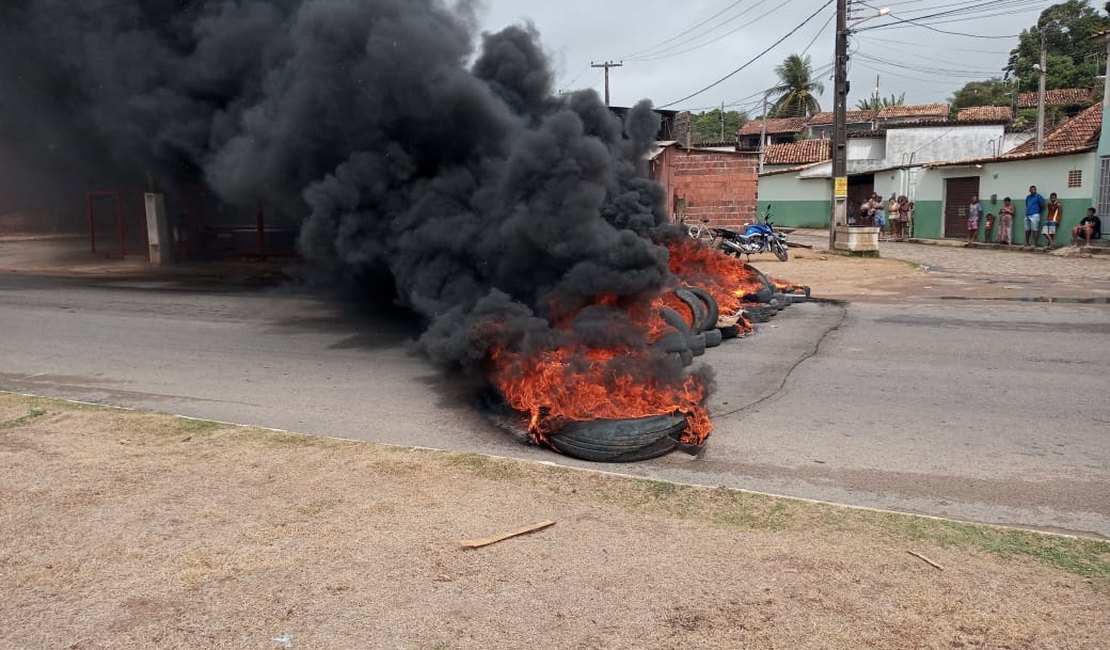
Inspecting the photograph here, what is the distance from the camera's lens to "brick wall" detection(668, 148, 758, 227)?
65.9 ft

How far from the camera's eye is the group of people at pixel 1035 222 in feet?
66.6

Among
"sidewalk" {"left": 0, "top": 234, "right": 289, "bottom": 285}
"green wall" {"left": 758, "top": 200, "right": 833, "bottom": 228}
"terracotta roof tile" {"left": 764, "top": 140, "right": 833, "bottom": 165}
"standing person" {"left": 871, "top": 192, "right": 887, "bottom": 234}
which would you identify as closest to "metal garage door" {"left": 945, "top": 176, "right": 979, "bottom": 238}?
"standing person" {"left": 871, "top": 192, "right": 887, "bottom": 234}

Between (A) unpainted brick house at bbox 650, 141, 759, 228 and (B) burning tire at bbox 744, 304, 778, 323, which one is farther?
(A) unpainted brick house at bbox 650, 141, 759, 228

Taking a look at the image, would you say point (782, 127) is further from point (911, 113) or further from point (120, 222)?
point (120, 222)

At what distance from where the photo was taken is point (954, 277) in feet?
51.8

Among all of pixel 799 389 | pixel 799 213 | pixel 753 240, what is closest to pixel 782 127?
pixel 799 213

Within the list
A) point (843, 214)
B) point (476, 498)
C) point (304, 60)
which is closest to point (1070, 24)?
point (843, 214)

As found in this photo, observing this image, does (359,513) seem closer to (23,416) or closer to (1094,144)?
(23,416)

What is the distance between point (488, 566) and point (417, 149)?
6.08 metres

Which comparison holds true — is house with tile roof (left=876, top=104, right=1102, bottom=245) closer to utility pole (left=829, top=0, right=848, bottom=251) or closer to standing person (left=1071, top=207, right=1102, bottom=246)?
standing person (left=1071, top=207, right=1102, bottom=246)

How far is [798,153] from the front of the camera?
43344 millimetres

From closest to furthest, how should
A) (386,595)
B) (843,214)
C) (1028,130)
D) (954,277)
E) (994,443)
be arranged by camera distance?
(386,595) < (994,443) < (954,277) < (843,214) < (1028,130)

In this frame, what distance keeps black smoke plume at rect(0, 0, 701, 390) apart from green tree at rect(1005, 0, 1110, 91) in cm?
4759

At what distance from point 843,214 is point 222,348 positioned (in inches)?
665
